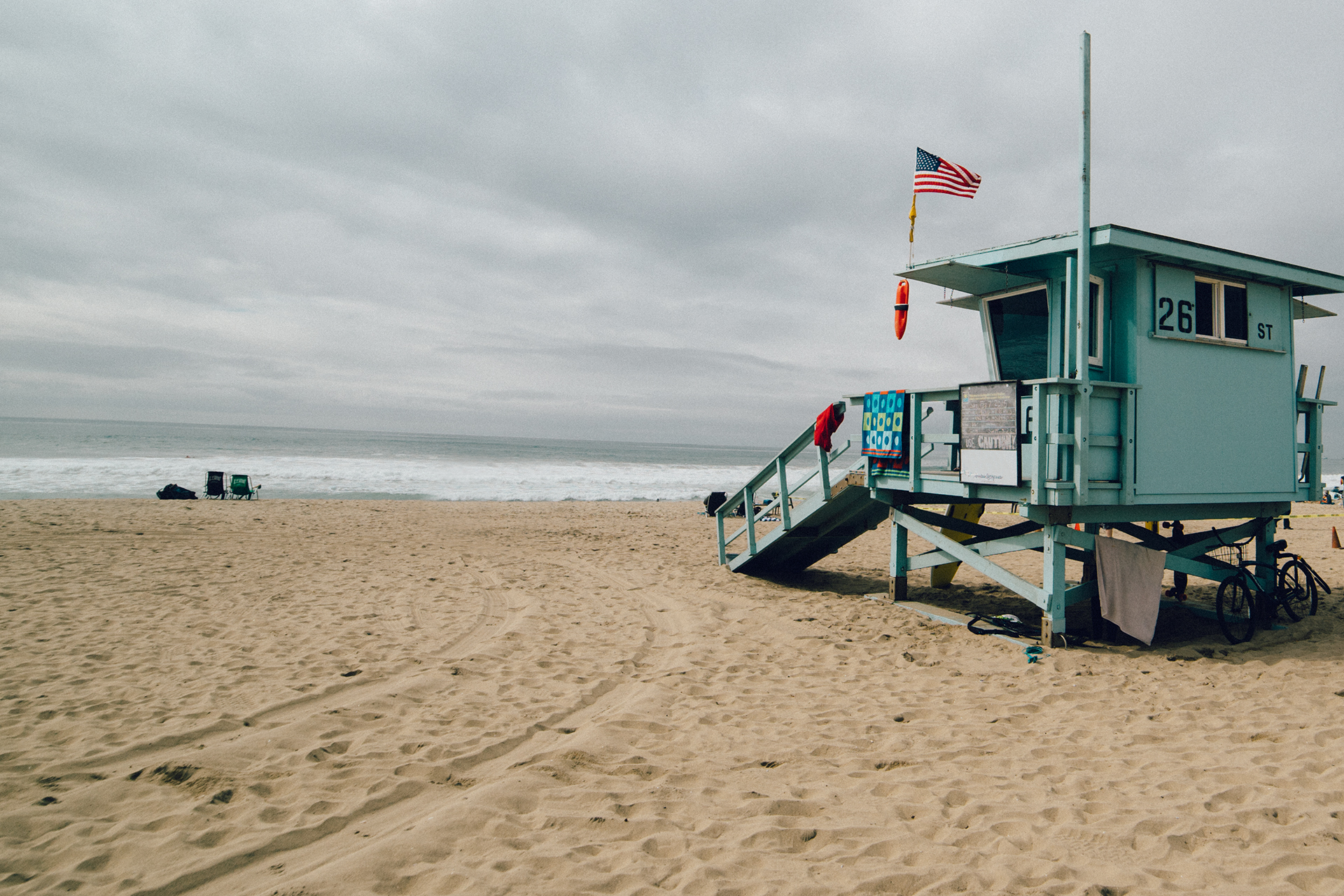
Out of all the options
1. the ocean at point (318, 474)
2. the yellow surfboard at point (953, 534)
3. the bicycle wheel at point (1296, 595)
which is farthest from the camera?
the ocean at point (318, 474)

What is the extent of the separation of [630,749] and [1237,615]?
801cm

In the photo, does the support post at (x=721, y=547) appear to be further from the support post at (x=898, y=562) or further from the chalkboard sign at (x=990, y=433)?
the chalkboard sign at (x=990, y=433)

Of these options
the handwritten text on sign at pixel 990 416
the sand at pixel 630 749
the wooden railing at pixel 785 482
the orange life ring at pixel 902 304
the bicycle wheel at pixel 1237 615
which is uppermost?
the orange life ring at pixel 902 304

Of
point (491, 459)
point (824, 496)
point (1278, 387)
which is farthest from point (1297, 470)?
point (491, 459)

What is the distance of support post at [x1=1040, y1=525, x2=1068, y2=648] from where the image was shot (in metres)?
7.12

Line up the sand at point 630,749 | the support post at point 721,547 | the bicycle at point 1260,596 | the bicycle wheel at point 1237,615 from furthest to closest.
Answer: the support post at point 721,547 < the bicycle at point 1260,596 < the bicycle wheel at point 1237,615 < the sand at point 630,749

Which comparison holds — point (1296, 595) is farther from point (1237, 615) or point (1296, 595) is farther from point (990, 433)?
point (990, 433)

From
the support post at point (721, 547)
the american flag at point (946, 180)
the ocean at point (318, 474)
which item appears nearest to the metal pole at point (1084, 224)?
the american flag at point (946, 180)

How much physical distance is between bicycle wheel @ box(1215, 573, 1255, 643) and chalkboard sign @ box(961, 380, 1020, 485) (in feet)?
8.64

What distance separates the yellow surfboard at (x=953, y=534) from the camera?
958cm

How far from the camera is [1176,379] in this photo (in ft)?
24.3

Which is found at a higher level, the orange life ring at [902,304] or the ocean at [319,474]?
the orange life ring at [902,304]

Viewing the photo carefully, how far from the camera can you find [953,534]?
31.4 feet

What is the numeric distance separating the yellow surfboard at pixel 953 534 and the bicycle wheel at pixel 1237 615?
278 centimetres
